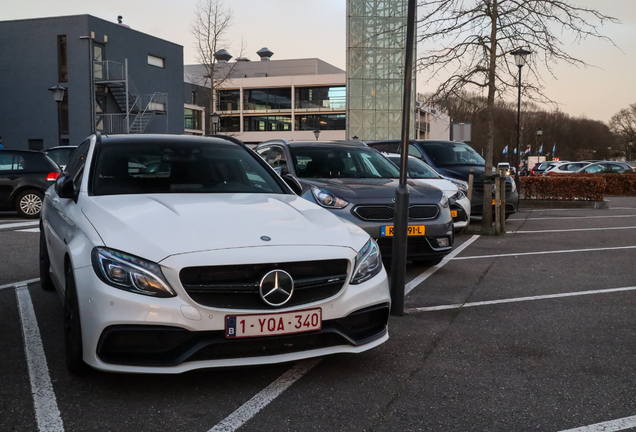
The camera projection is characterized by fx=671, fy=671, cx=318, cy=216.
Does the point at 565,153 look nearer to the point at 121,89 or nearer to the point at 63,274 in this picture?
the point at 121,89

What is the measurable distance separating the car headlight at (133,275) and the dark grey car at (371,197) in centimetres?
378

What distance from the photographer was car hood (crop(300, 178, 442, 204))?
24.3 feet

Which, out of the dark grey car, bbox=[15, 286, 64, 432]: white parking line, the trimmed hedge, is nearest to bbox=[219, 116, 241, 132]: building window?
the trimmed hedge

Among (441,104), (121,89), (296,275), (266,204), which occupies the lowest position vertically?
(296,275)

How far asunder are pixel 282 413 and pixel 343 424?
0.33 m

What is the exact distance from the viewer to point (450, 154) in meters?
14.4

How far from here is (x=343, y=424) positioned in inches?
130

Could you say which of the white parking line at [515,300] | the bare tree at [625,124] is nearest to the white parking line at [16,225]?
the white parking line at [515,300]

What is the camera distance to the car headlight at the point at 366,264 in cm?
397

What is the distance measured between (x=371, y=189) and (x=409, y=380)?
12.6 ft

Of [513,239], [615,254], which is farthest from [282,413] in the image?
[513,239]

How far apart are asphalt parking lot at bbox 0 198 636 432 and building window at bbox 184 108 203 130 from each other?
52785 millimetres

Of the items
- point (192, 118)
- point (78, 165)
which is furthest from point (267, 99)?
point (78, 165)

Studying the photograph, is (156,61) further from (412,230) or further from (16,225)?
(412,230)
